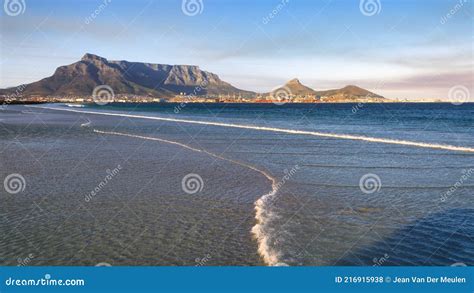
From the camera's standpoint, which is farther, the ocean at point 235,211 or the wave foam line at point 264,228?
Answer: the ocean at point 235,211

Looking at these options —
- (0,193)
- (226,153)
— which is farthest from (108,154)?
(0,193)

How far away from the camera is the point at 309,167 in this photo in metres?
19.7

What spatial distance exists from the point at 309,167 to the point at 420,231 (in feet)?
31.1

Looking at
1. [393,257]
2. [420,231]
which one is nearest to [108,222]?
[393,257]

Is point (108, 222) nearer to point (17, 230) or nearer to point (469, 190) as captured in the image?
point (17, 230)

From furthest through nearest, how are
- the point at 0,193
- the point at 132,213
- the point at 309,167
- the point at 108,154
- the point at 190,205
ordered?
the point at 108,154, the point at 309,167, the point at 0,193, the point at 190,205, the point at 132,213

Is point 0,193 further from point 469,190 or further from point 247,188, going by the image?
point 469,190

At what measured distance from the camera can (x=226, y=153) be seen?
24.9 m

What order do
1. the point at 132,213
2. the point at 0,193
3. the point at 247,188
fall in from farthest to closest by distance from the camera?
the point at 247,188
the point at 0,193
the point at 132,213

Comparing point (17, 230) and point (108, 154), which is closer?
point (17, 230)

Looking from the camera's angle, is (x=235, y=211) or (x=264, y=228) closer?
(x=264, y=228)

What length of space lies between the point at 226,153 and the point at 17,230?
1546 cm

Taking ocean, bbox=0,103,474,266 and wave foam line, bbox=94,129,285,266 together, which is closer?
wave foam line, bbox=94,129,285,266

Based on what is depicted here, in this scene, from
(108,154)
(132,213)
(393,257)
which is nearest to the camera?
(393,257)
